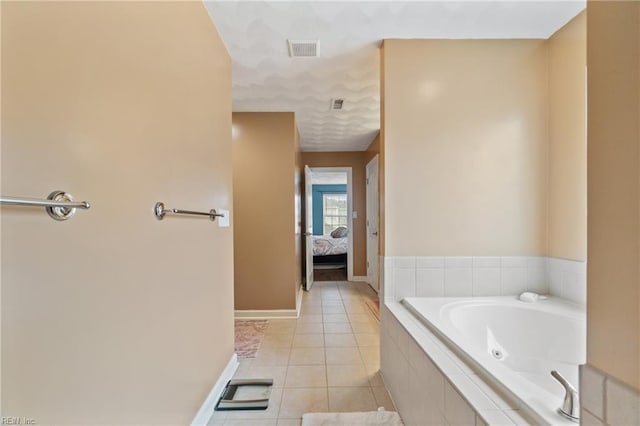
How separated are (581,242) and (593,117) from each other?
1.60 metres

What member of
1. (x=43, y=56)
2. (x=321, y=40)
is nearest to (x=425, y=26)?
(x=321, y=40)

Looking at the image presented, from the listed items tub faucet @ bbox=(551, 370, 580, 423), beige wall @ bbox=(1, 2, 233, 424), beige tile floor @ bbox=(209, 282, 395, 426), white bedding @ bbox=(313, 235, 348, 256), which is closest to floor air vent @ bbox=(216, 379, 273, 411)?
beige tile floor @ bbox=(209, 282, 395, 426)

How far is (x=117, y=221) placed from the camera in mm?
889

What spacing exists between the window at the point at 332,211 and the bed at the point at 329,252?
3023 mm

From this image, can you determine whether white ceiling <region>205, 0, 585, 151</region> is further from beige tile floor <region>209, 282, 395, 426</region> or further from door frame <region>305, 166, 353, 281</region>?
door frame <region>305, 166, 353, 281</region>

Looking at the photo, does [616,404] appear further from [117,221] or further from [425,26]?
[425,26]

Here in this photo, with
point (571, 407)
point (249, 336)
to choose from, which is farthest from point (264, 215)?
point (571, 407)

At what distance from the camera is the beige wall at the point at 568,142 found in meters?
1.67

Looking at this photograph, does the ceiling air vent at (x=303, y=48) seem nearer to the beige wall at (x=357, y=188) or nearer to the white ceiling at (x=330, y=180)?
the beige wall at (x=357, y=188)

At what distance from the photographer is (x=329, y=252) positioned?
6.10 m

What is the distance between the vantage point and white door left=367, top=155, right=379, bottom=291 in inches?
177

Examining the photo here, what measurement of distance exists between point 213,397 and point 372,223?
140 inches

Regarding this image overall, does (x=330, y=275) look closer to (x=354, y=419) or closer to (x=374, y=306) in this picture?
(x=374, y=306)

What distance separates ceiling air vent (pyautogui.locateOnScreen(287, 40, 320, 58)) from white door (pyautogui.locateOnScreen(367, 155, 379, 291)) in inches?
99.6
